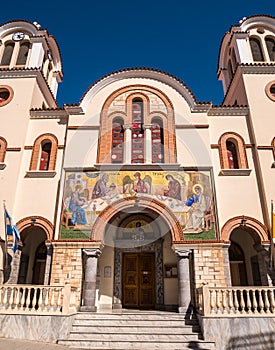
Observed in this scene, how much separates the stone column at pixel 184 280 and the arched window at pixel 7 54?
1479 centimetres

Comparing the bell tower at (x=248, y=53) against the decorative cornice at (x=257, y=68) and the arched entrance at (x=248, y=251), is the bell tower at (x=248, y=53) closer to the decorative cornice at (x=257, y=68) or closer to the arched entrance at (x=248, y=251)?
the decorative cornice at (x=257, y=68)

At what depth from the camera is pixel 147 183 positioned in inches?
490

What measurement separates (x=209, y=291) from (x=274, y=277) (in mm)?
3548

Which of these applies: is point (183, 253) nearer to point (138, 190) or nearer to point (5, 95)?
point (138, 190)

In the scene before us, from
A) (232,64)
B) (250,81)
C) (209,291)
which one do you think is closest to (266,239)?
(209,291)

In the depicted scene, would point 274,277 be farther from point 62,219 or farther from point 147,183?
point 62,219

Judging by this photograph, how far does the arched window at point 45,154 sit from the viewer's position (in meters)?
13.9

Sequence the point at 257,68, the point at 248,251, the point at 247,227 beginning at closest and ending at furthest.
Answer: the point at 247,227
the point at 248,251
the point at 257,68

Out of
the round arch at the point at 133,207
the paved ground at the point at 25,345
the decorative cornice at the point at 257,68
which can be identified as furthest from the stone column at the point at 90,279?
the decorative cornice at the point at 257,68

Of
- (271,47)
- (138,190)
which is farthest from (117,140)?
(271,47)

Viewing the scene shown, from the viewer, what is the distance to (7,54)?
1731cm

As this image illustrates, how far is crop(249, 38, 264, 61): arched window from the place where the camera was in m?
16.7

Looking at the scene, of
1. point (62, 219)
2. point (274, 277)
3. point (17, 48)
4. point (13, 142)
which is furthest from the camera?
point (17, 48)

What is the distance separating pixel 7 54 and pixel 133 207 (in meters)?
12.9
